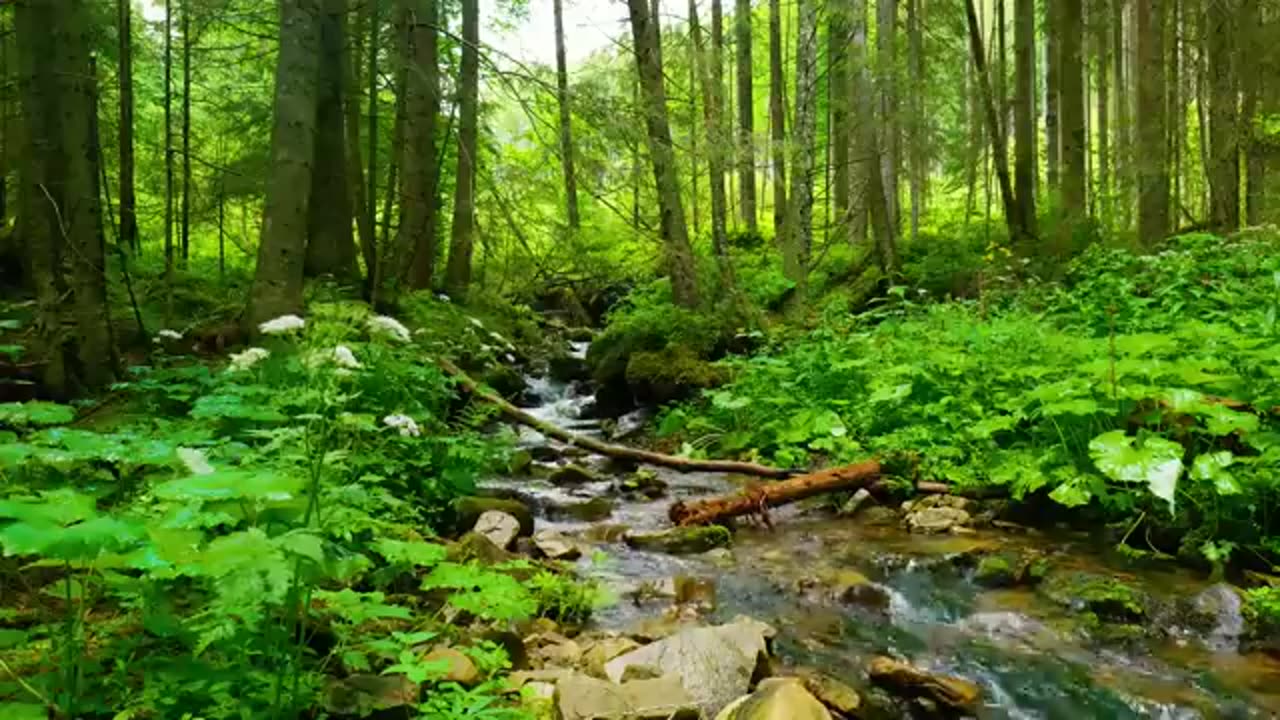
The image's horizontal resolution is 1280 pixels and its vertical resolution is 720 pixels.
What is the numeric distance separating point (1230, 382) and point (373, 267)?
29.1ft

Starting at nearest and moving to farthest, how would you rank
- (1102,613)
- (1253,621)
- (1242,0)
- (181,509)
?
(181,509), (1253,621), (1102,613), (1242,0)

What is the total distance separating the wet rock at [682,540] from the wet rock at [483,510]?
2.34ft

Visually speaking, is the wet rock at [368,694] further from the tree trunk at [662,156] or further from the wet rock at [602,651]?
the tree trunk at [662,156]

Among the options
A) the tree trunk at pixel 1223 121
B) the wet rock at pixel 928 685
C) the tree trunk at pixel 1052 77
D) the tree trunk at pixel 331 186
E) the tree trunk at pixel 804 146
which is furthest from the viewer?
the tree trunk at pixel 1052 77

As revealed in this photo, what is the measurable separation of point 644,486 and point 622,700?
173 inches

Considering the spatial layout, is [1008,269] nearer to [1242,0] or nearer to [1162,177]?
[1162,177]

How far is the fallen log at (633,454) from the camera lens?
278 inches

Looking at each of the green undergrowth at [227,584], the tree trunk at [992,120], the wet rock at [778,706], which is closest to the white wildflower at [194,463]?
the green undergrowth at [227,584]

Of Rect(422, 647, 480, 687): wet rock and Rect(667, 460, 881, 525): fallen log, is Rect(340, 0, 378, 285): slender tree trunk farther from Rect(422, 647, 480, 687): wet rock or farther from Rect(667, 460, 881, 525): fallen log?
Rect(422, 647, 480, 687): wet rock

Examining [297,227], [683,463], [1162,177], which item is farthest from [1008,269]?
[297,227]

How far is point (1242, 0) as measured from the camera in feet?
38.1

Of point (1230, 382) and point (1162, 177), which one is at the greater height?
point (1162, 177)

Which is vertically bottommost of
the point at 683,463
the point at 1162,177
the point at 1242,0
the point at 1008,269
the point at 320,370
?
the point at 683,463

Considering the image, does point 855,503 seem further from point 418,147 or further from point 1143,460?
point 418,147
